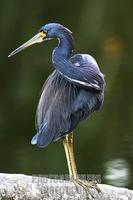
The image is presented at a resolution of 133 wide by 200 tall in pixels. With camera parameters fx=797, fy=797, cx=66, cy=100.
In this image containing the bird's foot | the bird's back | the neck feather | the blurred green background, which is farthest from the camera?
the blurred green background

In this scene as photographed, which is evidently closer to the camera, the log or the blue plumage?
the log

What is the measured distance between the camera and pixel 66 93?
4.78 metres

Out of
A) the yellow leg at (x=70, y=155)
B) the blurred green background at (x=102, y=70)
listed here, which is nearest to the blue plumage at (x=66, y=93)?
the yellow leg at (x=70, y=155)

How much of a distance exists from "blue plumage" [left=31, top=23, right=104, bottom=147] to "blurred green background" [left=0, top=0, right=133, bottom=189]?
2568 mm

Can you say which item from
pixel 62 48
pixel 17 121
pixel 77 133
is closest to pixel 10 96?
pixel 17 121

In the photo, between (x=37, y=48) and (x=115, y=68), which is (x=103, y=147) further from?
(x=37, y=48)

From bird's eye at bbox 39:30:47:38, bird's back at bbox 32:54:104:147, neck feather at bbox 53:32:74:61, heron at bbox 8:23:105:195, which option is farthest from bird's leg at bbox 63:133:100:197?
bird's eye at bbox 39:30:47:38

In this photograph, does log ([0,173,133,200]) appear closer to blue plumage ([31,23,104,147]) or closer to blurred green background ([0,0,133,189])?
blue plumage ([31,23,104,147])

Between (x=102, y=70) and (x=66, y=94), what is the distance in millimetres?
5550

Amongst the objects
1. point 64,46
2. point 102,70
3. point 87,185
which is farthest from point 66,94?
point 102,70

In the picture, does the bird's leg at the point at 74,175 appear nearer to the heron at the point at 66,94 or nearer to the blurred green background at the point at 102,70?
the heron at the point at 66,94

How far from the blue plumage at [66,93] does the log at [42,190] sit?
13.5 inches

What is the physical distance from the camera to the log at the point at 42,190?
4.11 m

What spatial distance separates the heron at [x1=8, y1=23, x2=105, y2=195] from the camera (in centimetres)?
468
